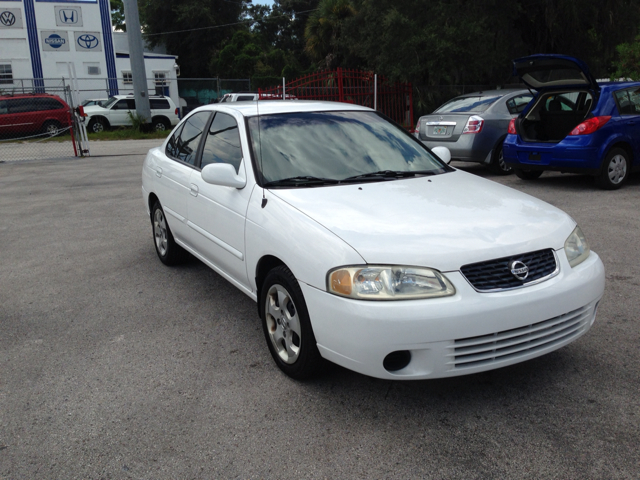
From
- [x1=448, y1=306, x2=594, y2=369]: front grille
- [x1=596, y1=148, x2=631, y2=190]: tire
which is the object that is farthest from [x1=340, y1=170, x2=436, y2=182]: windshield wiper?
[x1=596, y1=148, x2=631, y2=190]: tire

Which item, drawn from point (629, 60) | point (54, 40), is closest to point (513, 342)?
point (629, 60)

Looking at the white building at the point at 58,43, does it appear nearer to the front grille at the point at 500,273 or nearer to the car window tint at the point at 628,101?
→ the car window tint at the point at 628,101

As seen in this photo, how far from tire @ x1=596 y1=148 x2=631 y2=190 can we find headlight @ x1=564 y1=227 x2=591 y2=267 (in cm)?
549

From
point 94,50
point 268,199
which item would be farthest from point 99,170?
point 94,50

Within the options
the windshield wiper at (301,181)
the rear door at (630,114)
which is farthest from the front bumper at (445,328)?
the rear door at (630,114)

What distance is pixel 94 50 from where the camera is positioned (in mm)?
32969

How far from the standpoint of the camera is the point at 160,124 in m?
25.7

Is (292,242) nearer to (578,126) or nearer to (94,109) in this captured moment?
(578,126)

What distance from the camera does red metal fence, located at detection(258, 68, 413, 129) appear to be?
17.1 meters

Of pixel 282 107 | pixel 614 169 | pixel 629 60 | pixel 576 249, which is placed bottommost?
pixel 614 169

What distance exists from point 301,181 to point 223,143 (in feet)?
3.12

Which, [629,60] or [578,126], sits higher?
[629,60]

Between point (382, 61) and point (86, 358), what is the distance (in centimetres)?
1661

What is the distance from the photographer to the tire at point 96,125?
24.8 metres
